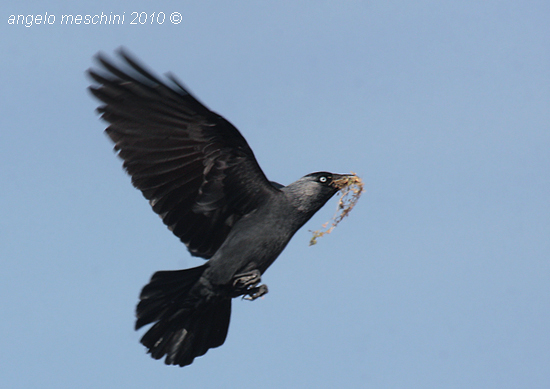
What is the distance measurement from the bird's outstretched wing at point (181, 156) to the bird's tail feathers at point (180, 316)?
0.58m

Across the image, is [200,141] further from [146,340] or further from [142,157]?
[146,340]

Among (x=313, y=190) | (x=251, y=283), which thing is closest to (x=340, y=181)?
(x=313, y=190)

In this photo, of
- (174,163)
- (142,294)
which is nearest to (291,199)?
(174,163)

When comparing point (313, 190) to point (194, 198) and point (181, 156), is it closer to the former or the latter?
point (194, 198)

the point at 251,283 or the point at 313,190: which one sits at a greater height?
the point at 313,190

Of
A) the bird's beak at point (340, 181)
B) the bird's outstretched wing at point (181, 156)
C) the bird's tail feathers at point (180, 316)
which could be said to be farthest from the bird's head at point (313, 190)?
the bird's tail feathers at point (180, 316)

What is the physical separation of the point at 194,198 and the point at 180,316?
66.4 inches

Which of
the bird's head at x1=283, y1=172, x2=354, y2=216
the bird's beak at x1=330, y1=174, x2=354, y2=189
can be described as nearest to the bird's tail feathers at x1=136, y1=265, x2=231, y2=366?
the bird's head at x1=283, y1=172, x2=354, y2=216

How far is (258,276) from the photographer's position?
404 inches

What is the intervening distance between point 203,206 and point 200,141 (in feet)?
3.06

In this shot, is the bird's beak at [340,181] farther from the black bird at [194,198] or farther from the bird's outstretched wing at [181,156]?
the bird's outstretched wing at [181,156]

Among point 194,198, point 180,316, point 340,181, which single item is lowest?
point 180,316

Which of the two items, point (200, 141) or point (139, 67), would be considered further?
point (200, 141)

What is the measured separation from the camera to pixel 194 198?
10391 millimetres
